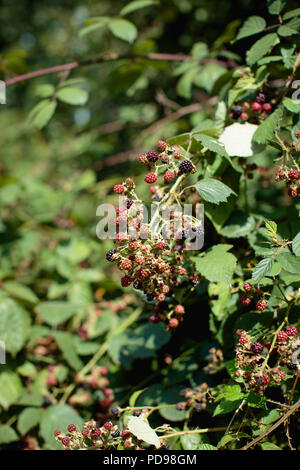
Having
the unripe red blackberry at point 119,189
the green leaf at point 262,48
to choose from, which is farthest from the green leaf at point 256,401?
the green leaf at point 262,48

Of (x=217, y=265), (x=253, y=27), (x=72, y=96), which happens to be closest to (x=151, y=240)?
(x=217, y=265)

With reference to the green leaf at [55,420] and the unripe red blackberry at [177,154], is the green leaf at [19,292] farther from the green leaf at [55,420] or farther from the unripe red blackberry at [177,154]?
the unripe red blackberry at [177,154]

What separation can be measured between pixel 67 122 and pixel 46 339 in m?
7.11

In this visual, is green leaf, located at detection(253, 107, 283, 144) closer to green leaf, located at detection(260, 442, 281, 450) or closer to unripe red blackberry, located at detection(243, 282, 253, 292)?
unripe red blackberry, located at detection(243, 282, 253, 292)

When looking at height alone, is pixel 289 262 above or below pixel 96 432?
above

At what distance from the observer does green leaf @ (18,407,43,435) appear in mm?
1453

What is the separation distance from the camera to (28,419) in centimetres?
149

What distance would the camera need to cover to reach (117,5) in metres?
3.25

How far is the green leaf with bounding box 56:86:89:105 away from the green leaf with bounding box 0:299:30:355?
0.92 metres

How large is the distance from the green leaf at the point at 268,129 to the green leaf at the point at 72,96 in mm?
829

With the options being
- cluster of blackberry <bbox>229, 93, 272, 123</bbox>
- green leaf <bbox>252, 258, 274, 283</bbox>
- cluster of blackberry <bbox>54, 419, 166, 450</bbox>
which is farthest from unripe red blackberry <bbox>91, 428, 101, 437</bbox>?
cluster of blackberry <bbox>229, 93, 272, 123</bbox>

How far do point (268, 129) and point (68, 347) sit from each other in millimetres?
1237

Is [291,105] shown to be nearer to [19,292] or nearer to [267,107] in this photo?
[267,107]
